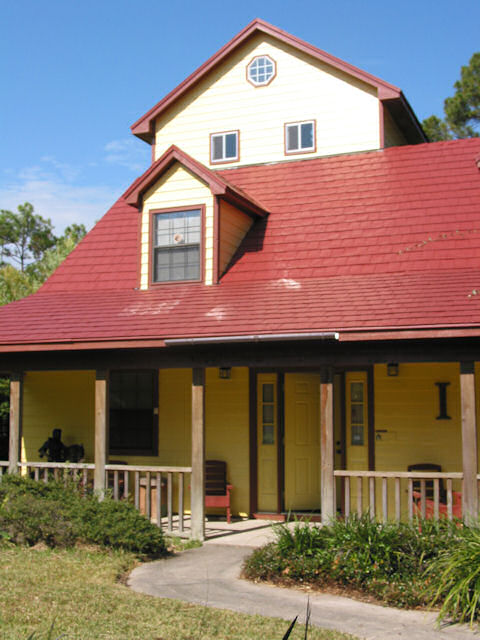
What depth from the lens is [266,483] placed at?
1210 centimetres

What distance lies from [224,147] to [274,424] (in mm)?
6130

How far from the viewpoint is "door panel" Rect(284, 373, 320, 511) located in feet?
39.4

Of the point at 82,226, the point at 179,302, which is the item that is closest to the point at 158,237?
the point at 179,302

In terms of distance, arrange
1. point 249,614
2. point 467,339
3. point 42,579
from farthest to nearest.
→ point 467,339
point 42,579
point 249,614

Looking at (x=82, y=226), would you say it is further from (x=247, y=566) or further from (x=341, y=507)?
(x=247, y=566)

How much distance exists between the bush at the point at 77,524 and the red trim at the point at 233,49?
8784 mm

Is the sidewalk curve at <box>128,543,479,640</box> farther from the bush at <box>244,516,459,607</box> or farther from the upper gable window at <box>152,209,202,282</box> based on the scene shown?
the upper gable window at <box>152,209,202,282</box>

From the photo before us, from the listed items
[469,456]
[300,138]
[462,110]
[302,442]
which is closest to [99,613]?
[469,456]

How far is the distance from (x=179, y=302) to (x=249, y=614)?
593 centimetres

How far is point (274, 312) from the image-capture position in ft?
34.2

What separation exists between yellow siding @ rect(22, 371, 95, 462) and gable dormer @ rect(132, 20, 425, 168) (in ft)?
17.0

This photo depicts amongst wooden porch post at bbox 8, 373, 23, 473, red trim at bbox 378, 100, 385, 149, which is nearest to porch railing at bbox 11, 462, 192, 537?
wooden porch post at bbox 8, 373, 23, 473

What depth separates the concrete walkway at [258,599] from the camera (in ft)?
20.5

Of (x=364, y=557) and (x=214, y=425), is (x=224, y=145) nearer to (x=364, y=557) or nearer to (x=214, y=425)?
(x=214, y=425)
